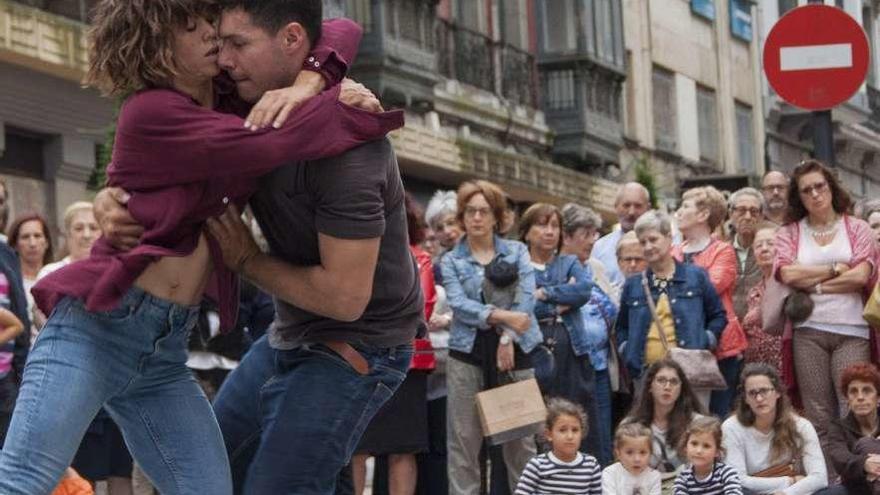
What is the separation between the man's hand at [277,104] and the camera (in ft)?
→ 20.9

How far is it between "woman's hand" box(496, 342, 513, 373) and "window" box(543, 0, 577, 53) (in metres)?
25.6

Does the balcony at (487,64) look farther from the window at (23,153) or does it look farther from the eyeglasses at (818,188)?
the eyeglasses at (818,188)

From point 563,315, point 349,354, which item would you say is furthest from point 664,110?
point 349,354

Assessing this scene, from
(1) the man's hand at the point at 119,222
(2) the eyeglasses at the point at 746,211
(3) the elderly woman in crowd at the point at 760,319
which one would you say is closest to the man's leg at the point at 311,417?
(1) the man's hand at the point at 119,222

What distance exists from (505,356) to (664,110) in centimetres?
3256

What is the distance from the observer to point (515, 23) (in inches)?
1491

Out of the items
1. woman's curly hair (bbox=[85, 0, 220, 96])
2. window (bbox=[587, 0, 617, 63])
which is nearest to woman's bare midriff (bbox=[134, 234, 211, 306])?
woman's curly hair (bbox=[85, 0, 220, 96])

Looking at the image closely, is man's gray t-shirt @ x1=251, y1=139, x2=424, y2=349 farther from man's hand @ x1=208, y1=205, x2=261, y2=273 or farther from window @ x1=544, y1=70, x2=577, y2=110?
window @ x1=544, y1=70, x2=577, y2=110

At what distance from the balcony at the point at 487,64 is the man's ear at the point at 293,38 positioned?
26922 millimetres

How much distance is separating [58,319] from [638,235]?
8339 millimetres

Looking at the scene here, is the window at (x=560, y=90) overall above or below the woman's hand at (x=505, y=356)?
above

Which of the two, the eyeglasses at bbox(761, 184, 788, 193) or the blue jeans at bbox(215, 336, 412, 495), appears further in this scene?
the eyeglasses at bbox(761, 184, 788, 193)

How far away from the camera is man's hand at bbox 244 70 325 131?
6359 millimetres

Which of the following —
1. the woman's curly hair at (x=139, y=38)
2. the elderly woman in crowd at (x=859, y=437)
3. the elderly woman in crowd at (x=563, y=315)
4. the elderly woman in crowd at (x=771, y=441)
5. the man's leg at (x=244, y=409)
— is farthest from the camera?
the elderly woman in crowd at (x=563, y=315)
